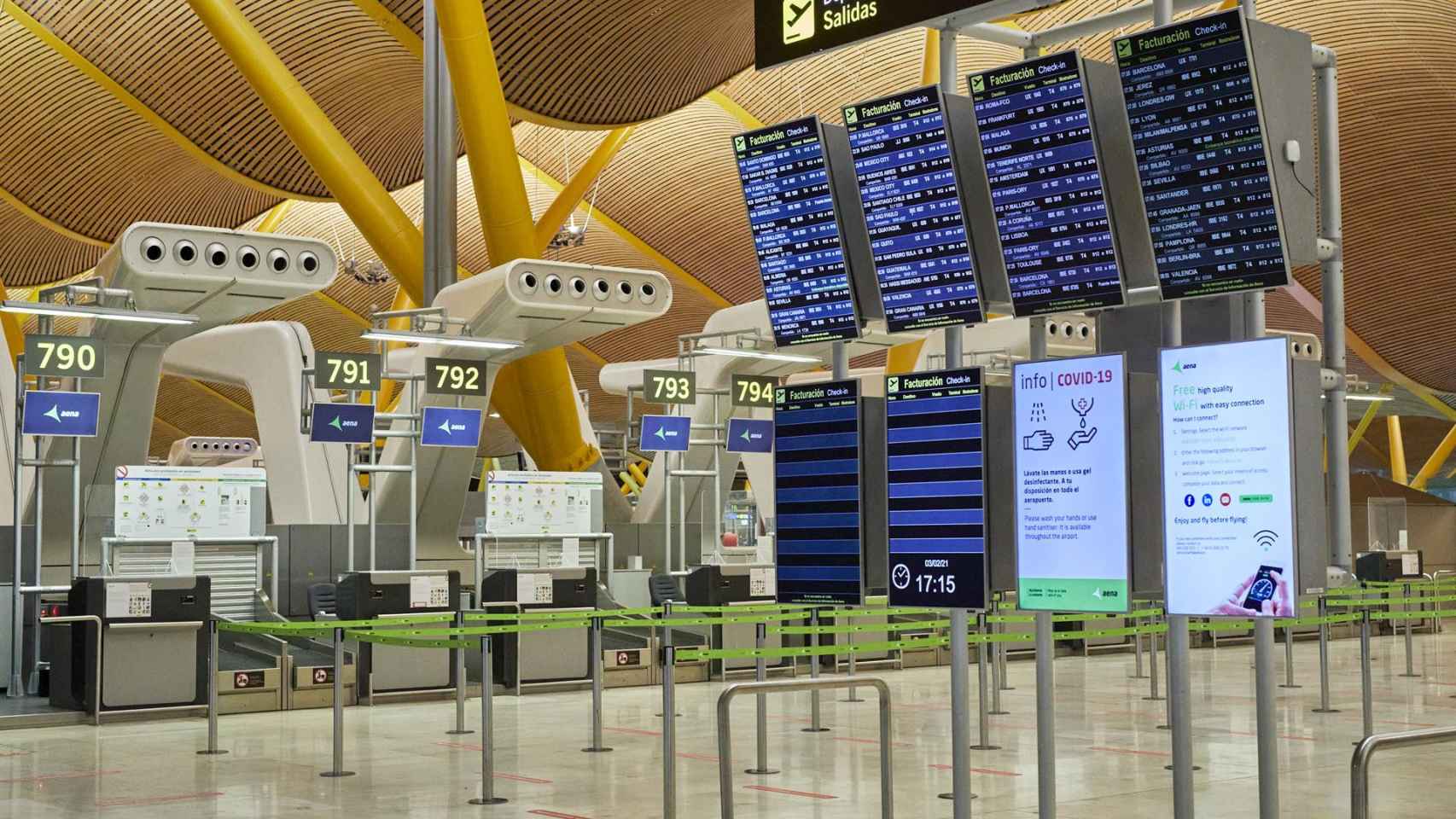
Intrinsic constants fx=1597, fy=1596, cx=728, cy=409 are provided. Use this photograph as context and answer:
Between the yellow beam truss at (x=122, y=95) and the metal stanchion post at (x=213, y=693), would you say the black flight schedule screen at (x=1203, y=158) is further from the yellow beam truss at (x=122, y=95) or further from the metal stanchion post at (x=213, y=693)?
the yellow beam truss at (x=122, y=95)

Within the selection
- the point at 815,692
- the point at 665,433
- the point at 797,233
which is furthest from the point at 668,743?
the point at 665,433

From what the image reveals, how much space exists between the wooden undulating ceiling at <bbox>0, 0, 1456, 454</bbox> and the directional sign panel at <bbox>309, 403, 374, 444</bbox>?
808cm

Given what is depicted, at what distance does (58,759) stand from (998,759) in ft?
20.6

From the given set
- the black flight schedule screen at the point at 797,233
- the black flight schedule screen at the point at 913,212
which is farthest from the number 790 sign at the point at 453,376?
the black flight schedule screen at the point at 913,212

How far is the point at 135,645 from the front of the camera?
13.2m

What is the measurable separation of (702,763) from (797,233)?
497 centimetres

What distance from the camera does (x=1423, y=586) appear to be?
14.7 metres

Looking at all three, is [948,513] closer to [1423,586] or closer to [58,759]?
[58,759]

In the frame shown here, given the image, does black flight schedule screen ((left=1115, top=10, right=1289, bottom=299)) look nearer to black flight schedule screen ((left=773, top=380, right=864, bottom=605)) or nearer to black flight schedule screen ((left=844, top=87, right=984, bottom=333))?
black flight schedule screen ((left=844, top=87, right=984, bottom=333))

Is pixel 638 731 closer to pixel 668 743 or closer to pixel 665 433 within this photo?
pixel 668 743

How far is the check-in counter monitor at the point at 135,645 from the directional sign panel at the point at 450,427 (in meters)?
3.48

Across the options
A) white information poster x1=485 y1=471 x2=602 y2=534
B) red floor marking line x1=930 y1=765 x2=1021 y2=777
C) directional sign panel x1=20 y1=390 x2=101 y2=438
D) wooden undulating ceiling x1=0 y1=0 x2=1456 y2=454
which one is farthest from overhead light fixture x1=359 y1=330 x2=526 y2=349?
red floor marking line x1=930 y1=765 x2=1021 y2=777

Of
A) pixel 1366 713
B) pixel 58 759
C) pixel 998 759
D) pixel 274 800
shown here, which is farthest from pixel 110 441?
pixel 1366 713

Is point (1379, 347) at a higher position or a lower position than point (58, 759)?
higher
